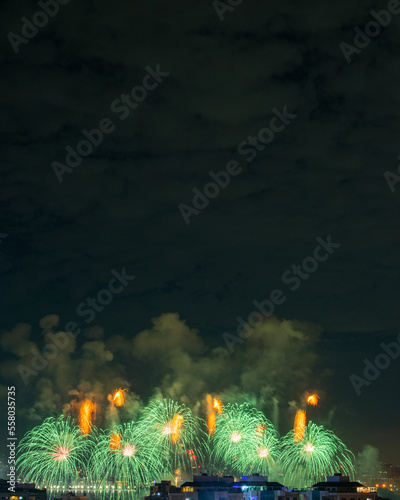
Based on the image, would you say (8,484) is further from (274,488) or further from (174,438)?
(274,488)

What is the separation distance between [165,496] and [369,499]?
50024 mm

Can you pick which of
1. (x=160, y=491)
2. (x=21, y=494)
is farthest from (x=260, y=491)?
(x=21, y=494)

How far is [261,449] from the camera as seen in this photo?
183375 mm

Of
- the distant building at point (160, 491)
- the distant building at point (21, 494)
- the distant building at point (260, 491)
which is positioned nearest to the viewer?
the distant building at point (260, 491)

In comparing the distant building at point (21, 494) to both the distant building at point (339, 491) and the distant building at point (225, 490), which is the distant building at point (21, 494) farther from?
the distant building at point (339, 491)

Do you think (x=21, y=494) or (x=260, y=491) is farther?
(x=21, y=494)

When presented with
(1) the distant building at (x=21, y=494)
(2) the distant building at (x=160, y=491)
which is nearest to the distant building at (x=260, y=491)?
(2) the distant building at (x=160, y=491)

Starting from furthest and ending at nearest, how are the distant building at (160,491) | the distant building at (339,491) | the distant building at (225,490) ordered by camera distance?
the distant building at (160,491)
the distant building at (339,491)
the distant building at (225,490)

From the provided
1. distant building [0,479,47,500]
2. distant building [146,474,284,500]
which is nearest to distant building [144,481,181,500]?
distant building [146,474,284,500]

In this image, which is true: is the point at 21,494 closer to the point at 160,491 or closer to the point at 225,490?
the point at 160,491

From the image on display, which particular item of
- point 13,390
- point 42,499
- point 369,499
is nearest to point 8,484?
point 42,499

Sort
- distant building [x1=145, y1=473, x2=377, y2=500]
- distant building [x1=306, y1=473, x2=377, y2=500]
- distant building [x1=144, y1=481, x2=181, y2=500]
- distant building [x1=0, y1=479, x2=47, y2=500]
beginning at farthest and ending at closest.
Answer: distant building [x1=144, y1=481, x2=181, y2=500]
distant building [x1=0, y1=479, x2=47, y2=500]
distant building [x1=306, y1=473, x2=377, y2=500]
distant building [x1=145, y1=473, x2=377, y2=500]

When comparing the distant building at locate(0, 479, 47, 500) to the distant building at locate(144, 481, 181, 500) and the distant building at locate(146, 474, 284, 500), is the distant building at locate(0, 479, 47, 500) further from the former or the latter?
the distant building at locate(146, 474, 284, 500)

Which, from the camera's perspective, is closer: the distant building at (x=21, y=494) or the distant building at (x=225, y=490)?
the distant building at (x=225, y=490)
